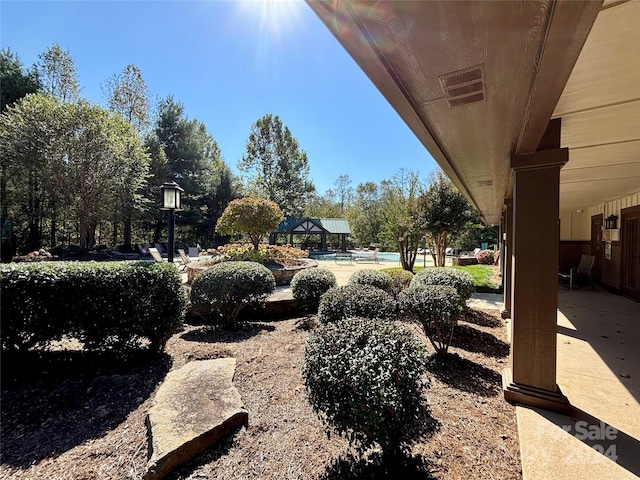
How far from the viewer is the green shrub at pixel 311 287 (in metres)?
5.00

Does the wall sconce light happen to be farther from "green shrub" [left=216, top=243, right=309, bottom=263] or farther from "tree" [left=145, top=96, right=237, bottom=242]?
"tree" [left=145, top=96, right=237, bottom=242]

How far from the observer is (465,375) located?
305cm

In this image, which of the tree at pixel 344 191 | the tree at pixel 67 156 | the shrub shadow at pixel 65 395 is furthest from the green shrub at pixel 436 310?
the tree at pixel 344 191

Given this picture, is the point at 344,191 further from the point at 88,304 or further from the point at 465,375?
the point at 88,304

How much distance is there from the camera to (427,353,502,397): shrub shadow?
9.14 ft

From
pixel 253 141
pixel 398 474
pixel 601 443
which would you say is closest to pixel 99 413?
pixel 398 474

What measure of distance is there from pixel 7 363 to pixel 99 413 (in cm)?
161

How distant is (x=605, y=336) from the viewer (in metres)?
4.20

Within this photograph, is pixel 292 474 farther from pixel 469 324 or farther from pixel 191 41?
pixel 191 41

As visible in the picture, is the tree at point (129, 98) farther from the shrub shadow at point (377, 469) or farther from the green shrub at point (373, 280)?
the shrub shadow at point (377, 469)

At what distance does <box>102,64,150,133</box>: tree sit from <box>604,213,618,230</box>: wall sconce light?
1106 inches

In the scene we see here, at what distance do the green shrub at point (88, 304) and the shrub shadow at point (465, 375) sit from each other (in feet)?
10.3

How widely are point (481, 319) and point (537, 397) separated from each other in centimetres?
300

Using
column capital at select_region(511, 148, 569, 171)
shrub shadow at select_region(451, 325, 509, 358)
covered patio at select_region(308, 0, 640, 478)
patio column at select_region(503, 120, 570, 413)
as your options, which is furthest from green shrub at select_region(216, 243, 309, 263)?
column capital at select_region(511, 148, 569, 171)
